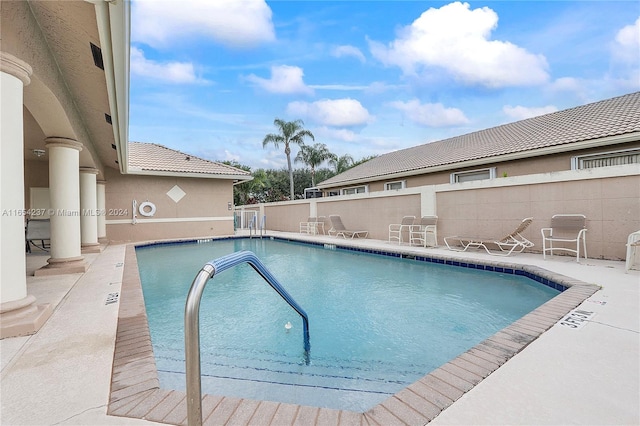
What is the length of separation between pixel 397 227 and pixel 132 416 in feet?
33.4

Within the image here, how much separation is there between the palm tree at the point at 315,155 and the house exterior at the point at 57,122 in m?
19.5

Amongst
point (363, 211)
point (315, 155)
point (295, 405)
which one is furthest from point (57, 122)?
point (315, 155)

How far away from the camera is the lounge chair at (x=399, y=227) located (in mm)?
10138

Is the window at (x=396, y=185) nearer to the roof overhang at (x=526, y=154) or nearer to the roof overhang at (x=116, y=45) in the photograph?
the roof overhang at (x=526, y=154)

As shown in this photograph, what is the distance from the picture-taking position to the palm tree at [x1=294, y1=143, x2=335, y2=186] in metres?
31.1

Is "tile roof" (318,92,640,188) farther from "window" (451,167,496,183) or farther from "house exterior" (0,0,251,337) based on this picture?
"house exterior" (0,0,251,337)

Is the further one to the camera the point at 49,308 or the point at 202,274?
the point at 49,308

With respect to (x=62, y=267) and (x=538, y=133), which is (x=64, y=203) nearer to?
(x=62, y=267)

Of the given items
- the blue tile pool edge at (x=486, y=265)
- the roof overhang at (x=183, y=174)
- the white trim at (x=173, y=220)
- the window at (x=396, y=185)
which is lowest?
the blue tile pool edge at (x=486, y=265)

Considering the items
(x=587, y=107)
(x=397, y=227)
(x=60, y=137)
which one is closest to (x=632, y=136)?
(x=587, y=107)

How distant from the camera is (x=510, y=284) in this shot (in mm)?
5547

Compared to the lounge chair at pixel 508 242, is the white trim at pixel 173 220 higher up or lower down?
higher up

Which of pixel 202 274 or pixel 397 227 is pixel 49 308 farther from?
pixel 397 227

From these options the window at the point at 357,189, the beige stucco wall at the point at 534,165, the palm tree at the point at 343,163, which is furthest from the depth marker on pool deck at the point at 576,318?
the palm tree at the point at 343,163
